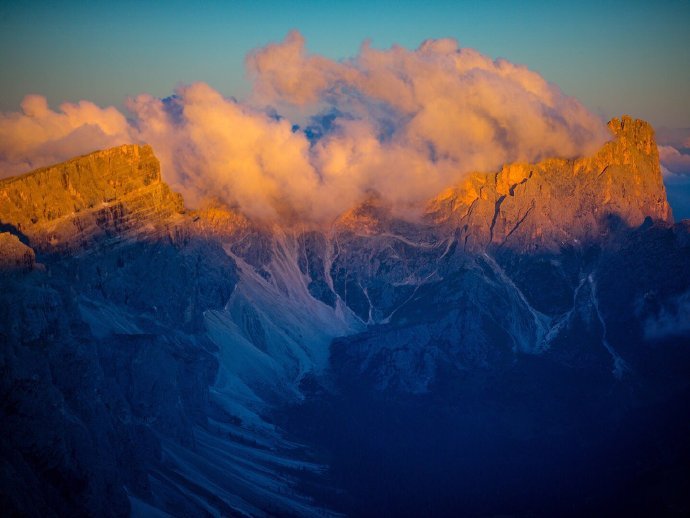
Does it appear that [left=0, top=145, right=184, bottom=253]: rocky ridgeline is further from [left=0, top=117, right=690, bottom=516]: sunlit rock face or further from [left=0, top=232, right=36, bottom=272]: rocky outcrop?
[left=0, top=232, right=36, bottom=272]: rocky outcrop

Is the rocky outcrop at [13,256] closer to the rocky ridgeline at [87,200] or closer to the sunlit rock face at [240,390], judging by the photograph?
the sunlit rock face at [240,390]

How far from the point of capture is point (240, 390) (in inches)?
6821

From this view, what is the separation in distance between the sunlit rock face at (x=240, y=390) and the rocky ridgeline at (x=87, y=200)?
0.30 meters

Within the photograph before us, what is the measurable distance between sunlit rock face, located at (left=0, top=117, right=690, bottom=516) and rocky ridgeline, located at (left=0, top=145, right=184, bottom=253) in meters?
0.30

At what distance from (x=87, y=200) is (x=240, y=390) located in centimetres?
4425

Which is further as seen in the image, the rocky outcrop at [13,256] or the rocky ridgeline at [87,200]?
the rocky ridgeline at [87,200]

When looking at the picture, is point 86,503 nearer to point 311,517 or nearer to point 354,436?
point 311,517

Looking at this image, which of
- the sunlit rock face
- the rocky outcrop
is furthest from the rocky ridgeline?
the rocky outcrop

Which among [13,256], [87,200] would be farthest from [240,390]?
[13,256]

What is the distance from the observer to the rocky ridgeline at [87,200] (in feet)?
448

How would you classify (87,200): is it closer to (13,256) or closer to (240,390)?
(240,390)

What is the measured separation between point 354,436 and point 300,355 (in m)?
30.8

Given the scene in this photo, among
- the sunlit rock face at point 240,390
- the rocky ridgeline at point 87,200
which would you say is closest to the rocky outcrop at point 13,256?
the sunlit rock face at point 240,390

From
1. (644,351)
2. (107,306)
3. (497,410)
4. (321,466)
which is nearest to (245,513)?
(321,466)
